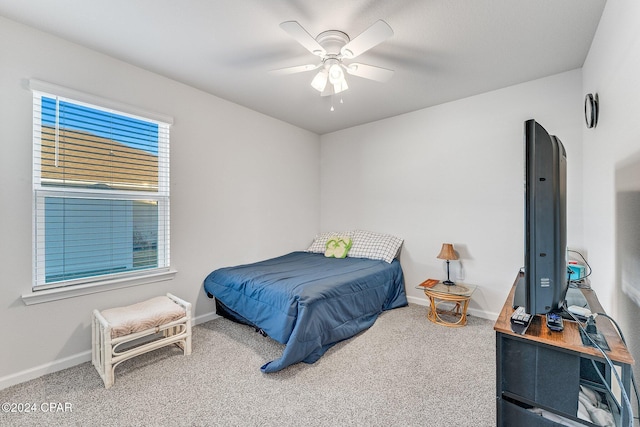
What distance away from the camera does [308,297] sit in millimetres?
2168

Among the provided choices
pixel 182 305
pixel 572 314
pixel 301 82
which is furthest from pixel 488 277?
pixel 182 305

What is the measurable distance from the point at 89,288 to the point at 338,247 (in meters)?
2.64

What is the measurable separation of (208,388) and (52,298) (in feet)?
4.39

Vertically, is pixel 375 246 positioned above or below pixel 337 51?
below

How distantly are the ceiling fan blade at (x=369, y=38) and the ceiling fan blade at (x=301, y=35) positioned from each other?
0.19 m

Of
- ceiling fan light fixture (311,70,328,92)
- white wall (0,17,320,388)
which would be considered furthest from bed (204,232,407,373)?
ceiling fan light fixture (311,70,328,92)

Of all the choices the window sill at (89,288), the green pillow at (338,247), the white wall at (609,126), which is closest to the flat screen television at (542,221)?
the white wall at (609,126)

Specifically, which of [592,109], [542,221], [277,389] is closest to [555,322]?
[542,221]

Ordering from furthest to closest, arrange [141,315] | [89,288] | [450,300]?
1. [450,300]
2. [89,288]
3. [141,315]

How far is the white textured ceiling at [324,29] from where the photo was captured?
1.75 metres

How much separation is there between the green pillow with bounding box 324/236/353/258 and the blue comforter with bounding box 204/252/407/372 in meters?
0.28

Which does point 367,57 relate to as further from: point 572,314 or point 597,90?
point 572,314

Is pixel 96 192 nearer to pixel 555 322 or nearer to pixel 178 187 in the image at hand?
pixel 178 187

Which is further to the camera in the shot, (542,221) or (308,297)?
(308,297)
